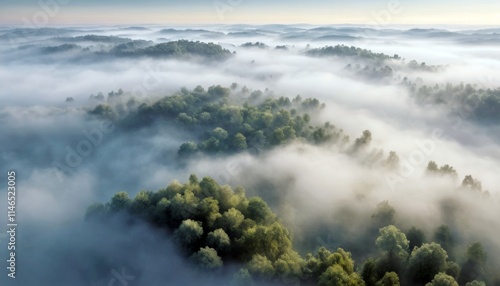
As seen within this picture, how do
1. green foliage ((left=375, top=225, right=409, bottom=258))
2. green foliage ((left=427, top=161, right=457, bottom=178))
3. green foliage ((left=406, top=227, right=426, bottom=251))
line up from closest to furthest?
green foliage ((left=375, top=225, right=409, bottom=258)) < green foliage ((left=406, top=227, right=426, bottom=251)) < green foliage ((left=427, top=161, right=457, bottom=178))

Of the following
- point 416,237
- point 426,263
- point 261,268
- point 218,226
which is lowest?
point 416,237

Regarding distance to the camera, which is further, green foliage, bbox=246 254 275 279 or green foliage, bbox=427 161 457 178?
green foliage, bbox=427 161 457 178

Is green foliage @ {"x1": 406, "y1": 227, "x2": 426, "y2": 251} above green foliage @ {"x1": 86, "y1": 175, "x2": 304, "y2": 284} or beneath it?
beneath

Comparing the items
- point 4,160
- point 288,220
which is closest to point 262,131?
point 288,220

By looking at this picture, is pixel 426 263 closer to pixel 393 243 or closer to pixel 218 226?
pixel 393 243

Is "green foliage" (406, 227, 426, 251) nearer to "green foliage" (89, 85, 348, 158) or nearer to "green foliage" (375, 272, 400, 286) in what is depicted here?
"green foliage" (375, 272, 400, 286)

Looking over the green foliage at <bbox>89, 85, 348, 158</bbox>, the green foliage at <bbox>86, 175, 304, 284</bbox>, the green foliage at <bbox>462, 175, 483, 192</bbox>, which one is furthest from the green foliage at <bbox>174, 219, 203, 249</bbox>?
the green foliage at <bbox>462, 175, 483, 192</bbox>

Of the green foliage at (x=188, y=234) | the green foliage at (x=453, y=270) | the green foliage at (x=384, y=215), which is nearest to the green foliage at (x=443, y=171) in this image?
the green foliage at (x=384, y=215)

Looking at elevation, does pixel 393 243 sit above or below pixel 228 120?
below

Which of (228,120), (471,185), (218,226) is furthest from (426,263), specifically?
(228,120)

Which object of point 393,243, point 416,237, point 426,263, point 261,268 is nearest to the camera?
point 261,268

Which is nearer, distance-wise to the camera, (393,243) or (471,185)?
(393,243)
